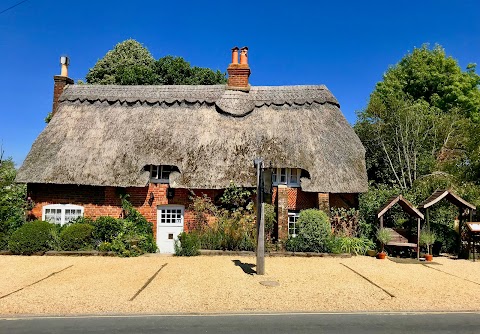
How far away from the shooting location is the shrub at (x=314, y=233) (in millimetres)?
15062

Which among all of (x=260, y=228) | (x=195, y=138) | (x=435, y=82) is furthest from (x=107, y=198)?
(x=435, y=82)

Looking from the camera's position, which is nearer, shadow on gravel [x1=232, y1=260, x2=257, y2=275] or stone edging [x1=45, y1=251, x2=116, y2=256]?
shadow on gravel [x1=232, y1=260, x2=257, y2=275]

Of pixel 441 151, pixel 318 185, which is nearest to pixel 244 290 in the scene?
pixel 318 185

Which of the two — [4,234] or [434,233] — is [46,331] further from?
Result: [434,233]

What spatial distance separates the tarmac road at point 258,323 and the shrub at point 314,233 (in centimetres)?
720

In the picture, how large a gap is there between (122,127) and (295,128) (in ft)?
26.0

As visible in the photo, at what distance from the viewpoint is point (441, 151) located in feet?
75.2

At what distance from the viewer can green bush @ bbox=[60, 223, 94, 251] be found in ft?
48.8

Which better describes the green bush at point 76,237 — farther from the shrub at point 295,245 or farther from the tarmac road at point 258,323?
the tarmac road at point 258,323

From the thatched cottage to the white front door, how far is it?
0.14ft

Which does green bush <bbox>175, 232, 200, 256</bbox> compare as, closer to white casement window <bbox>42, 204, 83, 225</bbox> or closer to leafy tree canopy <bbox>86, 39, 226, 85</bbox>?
white casement window <bbox>42, 204, 83, 225</bbox>

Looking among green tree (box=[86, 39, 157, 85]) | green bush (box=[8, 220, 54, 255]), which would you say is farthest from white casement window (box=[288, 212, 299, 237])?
green tree (box=[86, 39, 157, 85])

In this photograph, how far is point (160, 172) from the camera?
17344mm

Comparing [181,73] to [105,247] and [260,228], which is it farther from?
[260,228]
